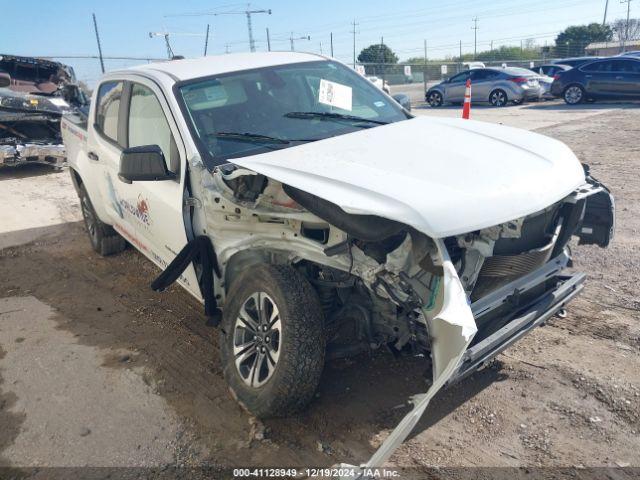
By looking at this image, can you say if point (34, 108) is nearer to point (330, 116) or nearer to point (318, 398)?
point (330, 116)

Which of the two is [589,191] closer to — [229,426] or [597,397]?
[597,397]

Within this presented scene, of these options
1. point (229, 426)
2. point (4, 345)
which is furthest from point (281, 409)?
point (4, 345)

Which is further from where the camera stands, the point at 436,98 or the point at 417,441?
the point at 436,98

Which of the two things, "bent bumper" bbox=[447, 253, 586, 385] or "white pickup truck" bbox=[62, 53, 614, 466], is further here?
"bent bumper" bbox=[447, 253, 586, 385]

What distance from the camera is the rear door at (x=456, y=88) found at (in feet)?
65.4

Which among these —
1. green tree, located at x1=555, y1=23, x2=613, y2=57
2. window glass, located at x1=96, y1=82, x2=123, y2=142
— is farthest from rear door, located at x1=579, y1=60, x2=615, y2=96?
green tree, located at x1=555, y1=23, x2=613, y2=57

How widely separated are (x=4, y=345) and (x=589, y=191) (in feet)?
14.3

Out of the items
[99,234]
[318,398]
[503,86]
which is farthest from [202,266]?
[503,86]

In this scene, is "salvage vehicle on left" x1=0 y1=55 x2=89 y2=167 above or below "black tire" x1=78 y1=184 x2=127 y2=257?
above

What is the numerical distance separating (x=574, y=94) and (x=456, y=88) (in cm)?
415

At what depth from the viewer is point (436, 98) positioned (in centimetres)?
2084

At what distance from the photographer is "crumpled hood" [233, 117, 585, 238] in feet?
7.66

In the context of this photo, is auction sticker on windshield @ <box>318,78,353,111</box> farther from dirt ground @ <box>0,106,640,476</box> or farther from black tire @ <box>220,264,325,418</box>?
dirt ground @ <box>0,106,640,476</box>

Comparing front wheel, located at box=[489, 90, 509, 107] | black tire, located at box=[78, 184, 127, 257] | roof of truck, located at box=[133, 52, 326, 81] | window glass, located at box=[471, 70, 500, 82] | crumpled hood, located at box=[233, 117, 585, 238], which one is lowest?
black tire, located at box=[78, 184, 127, 257]
